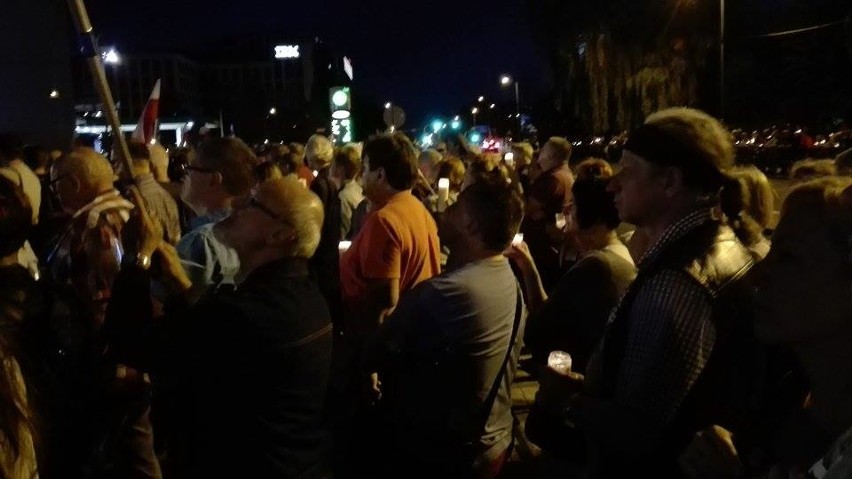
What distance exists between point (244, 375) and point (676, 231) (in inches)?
58.2

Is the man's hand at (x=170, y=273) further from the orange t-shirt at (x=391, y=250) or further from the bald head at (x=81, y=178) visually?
the orange t-shirt at (x=391, y=250)

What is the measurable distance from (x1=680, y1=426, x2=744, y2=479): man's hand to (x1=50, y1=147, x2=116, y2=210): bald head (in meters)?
3.56

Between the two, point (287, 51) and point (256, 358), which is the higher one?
point (256, 358)

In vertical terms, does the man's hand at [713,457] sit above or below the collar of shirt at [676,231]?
below

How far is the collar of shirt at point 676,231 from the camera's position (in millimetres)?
2562

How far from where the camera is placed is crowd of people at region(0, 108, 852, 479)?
2.19m

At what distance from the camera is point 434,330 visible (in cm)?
350

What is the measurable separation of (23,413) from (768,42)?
197ft

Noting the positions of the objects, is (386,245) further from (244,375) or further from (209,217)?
(244,375)

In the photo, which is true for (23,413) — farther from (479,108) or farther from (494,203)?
(479,108)

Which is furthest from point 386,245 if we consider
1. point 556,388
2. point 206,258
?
point 556,388

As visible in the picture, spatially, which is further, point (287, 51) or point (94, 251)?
point (287, 51)

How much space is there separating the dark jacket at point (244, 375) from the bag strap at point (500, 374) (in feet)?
2.49

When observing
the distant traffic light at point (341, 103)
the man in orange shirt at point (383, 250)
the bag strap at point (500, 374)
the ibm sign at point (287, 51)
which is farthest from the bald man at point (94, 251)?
the ibm sign at point (287, 51)
